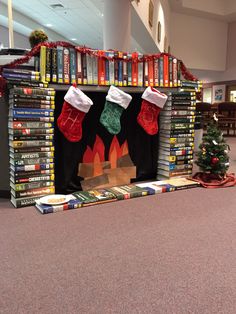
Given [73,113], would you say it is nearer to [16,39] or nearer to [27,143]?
[27,143]

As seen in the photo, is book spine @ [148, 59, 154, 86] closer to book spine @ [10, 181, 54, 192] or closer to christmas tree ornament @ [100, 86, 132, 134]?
christmas tree ornament @ [100, 86, 132, 134]

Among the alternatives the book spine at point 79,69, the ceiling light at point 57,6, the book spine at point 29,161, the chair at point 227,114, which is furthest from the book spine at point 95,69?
the chair at point 227,114

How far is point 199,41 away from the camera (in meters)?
11.1

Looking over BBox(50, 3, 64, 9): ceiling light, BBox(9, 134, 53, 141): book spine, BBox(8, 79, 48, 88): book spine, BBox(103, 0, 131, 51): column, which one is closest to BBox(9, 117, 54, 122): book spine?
BBox(9, 134, 53, 141): book spine

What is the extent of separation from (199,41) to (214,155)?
9125 mm

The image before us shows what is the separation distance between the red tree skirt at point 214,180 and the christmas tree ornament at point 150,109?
733 millimetres

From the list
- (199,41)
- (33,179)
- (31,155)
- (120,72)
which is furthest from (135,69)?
(199,41)

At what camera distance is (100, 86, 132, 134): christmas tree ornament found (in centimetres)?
278

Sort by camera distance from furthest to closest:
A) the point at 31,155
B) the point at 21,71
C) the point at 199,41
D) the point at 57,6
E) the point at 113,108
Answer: the point at 199,41 → the point at 57,6 → the point at 113,108 → the point at 31,155 → the point at 21,71

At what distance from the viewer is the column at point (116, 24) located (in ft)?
13.8

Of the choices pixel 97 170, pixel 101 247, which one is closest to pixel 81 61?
pixel 97 170

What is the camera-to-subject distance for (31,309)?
4.00 ft

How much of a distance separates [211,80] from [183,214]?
11.2 metres

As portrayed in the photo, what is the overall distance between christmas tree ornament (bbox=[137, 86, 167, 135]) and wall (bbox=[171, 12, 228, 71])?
8502mm
